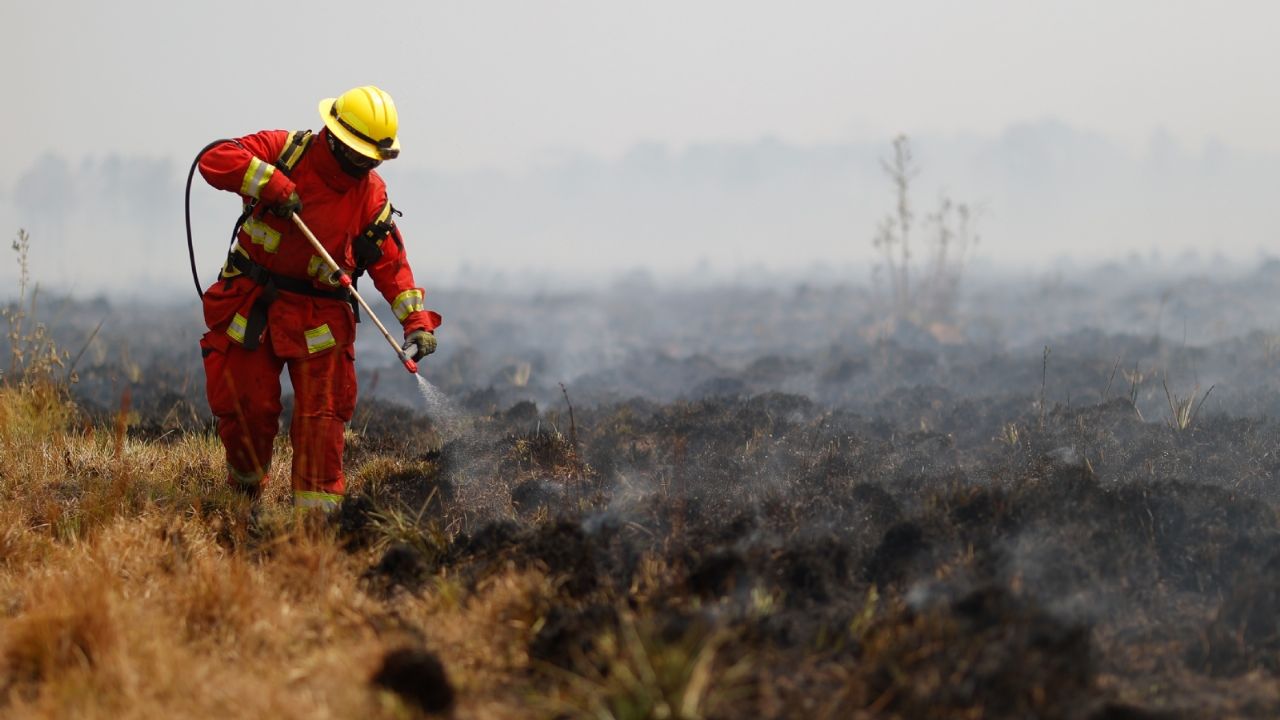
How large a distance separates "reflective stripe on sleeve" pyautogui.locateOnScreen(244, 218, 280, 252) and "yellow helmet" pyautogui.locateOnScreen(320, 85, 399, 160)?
55cm

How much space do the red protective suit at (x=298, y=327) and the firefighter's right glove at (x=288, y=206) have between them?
0.10 metres

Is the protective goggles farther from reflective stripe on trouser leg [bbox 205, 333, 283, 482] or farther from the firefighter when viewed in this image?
reflective stripe on trouser leg [bbox 205, 333, 283, 482]

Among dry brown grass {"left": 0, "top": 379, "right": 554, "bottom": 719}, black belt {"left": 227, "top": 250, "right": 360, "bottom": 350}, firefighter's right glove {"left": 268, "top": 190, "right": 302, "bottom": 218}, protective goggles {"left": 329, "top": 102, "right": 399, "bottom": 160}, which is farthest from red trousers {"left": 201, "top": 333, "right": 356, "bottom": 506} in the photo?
protective goggles {"left": 329, "top": 102, "right": 399, "bottom": 160}

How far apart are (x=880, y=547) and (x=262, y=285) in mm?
3080

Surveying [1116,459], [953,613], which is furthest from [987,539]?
[1116,459]

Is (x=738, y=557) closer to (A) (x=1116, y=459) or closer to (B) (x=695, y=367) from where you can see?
(A) (x=1116, y=459)

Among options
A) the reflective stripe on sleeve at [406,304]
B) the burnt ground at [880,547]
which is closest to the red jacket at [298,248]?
the reflective stripe on sleeve at [406,304]

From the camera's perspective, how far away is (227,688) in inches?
118

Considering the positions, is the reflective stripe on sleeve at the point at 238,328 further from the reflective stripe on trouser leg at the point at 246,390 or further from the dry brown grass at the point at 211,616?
the dry brown grass at the point at 211,616

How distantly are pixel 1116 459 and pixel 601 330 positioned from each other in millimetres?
18309

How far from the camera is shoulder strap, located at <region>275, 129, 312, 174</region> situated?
448cm

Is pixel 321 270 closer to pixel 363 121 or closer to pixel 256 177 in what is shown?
pixel 256 177

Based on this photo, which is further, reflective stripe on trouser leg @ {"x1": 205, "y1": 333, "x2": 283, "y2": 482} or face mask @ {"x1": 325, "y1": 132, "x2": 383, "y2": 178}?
reflective stripe on trouser leg @ {"x1": 205, "y1": 333, "x2": 283, "y2": 482}

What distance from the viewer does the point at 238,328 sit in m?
4.48
